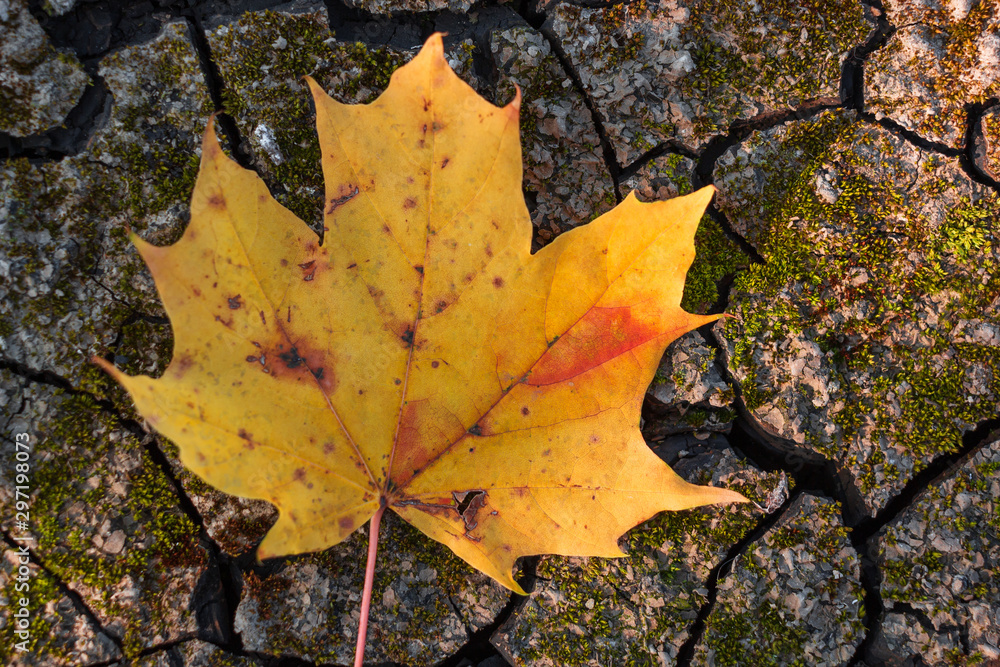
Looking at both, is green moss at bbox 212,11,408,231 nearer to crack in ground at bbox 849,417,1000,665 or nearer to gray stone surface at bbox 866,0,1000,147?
gray stone surface at bbox 866,0,1000,147

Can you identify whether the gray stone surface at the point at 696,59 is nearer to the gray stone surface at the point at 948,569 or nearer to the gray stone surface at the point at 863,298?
the gray stone surface at the point at 863,298

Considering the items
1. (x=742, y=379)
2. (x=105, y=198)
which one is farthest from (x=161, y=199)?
(x=742, y=379)

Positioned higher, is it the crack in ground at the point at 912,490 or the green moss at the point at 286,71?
the green moss at the point at 286,71

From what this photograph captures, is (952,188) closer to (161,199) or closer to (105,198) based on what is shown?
(161,199)

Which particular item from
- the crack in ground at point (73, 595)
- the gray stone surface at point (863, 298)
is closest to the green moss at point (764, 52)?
the gray stone surface at point (863, 298)

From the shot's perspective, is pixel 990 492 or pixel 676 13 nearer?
pixel 990 492

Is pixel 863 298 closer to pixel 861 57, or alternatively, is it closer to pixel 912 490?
pixel 912 490
